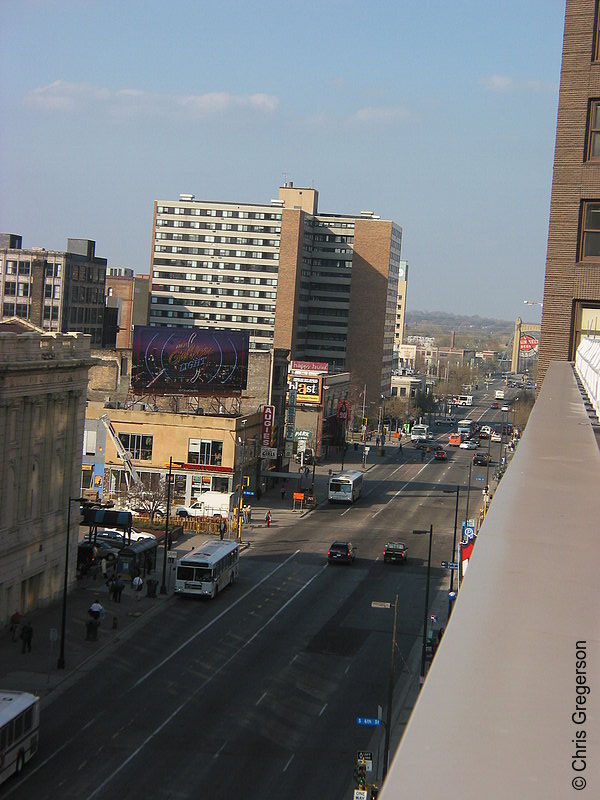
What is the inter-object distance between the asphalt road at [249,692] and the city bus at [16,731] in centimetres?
51

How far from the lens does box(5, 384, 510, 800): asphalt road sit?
96.6 ft

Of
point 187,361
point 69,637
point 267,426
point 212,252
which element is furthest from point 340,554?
point 212,252

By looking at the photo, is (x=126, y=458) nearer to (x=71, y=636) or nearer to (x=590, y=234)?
(x=71, y=636)

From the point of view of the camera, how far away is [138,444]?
8256 centimetres

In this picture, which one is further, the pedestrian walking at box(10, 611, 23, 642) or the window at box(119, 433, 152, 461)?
the window at box(119, 433, 152, 461)

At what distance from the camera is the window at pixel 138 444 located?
270ft

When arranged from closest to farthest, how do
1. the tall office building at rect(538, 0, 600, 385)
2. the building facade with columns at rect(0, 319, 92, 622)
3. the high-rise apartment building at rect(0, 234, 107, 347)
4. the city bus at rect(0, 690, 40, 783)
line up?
the tall office building at rect(538, 0, 600, 385)
the city bus at rect(0, 690, 40, 783)
the building facade with columns at rect(0, 319, 92, 622)
the high-rise apartment building at rect(0, 234, 107, 347)

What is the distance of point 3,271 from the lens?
468 feet

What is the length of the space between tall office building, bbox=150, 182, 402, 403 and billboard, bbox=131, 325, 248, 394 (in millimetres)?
98913

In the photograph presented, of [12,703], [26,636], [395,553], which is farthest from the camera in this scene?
[395,553]

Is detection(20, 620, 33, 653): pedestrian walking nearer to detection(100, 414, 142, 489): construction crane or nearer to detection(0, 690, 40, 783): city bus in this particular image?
detection(0, 690, 40, 783): city bus

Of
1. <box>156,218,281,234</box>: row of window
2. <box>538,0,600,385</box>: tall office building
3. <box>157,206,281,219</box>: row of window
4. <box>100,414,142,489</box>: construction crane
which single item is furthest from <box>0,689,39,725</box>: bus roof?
<box>157,206,281,219</box>: row of window

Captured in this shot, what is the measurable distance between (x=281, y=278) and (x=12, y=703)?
16098cm

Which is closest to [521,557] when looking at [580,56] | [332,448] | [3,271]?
[580,56]
